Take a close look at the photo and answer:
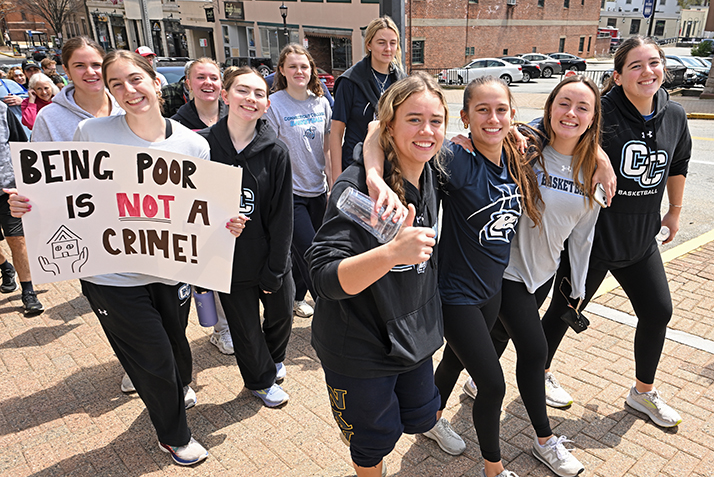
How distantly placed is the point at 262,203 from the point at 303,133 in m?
1.48

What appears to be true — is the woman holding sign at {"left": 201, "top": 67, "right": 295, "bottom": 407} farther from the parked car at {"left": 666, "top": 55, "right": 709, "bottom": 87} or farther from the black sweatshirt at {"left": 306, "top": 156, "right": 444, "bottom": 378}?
the parked car at {"left": 666, "top": 55, "right": 709, "bottom": 87}

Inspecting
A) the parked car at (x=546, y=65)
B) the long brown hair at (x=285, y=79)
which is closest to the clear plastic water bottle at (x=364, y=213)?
A: the long brown hair at (x=285, y=79)

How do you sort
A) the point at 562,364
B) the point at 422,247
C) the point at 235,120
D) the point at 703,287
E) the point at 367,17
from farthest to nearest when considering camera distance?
the point at 367,17 → the point at 703,287 → the point at 562,364 → the point at 235,120 → the point at 422,247

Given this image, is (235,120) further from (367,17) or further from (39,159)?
(367,17)

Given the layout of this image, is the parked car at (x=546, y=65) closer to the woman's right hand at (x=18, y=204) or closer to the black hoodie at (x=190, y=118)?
the black hoodie at (x=190, y=118)

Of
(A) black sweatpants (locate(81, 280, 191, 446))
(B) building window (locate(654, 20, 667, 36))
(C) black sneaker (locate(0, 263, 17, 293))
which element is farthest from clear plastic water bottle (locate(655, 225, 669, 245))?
(B) building window (locate(654, 20, 667, 36))

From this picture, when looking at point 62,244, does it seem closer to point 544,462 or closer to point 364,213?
point 364,213

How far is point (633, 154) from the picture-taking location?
9.92 feet

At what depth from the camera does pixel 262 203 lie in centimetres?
320

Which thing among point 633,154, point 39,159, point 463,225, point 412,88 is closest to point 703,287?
point 633,154

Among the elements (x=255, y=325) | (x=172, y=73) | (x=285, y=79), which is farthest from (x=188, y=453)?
(x=172, y=73)

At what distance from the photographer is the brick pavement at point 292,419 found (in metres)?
2.96

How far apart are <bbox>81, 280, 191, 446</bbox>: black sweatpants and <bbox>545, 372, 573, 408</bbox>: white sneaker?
7.43 ft

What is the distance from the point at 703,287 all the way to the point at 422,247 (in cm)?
444
